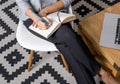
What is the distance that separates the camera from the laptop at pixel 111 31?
3.93 feet

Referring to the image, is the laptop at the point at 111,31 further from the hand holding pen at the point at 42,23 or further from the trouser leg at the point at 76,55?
the hand holding pen at the point at 42,23

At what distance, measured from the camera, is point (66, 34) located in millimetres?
1201

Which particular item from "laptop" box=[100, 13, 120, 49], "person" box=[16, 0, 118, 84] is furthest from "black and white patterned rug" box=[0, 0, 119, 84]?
"laptop" box=[100, 13, 120, 49]

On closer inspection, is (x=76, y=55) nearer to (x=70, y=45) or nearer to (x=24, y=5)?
(x=70, y=45)

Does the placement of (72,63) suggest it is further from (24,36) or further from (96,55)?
(24,36)

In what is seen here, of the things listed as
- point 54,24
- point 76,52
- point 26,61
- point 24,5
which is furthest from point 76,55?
point 26,61

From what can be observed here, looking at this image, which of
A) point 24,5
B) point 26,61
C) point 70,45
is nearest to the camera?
point 70,45

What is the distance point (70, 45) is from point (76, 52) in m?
0.05

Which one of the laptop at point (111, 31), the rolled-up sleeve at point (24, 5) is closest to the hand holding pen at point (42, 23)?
the rolled-up sleeve at point (24, 5)

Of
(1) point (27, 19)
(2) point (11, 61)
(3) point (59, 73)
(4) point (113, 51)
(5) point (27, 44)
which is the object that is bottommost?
(3) point (59, 73)

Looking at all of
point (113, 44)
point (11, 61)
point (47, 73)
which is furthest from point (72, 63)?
point (11, 61)

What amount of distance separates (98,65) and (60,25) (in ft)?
1.04

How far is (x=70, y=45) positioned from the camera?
120cm

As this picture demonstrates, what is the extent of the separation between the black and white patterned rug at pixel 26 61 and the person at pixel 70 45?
0.99 ft
